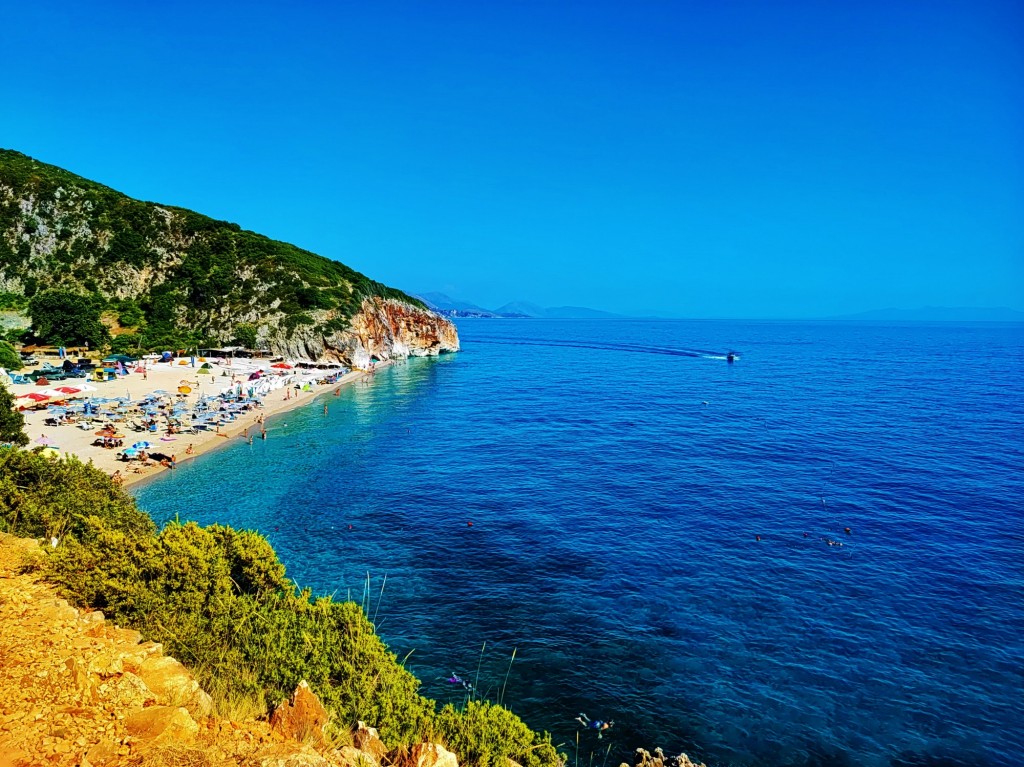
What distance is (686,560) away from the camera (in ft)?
88.1

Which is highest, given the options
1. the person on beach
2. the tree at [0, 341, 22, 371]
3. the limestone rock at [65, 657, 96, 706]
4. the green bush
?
the tree at [0, 341, 22, 371]

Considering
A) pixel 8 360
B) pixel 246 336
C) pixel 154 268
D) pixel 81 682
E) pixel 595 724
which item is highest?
pixel 154 268

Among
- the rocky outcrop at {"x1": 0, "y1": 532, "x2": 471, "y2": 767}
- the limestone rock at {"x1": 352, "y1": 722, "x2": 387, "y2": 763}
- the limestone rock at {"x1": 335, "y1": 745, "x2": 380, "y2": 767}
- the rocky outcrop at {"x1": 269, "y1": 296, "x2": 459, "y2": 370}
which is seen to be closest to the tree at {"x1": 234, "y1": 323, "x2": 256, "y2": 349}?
the rocky outcrop at {"x1": 269, "y1": 296, "x2": 459, "y2": 370}

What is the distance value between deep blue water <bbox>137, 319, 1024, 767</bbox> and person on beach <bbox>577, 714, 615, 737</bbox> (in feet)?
1.23

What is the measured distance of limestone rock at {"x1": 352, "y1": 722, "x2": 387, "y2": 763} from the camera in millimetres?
9719

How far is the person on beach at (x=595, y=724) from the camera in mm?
16672

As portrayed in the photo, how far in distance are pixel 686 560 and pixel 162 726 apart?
2310cm

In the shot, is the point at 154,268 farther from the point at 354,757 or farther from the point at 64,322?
the point at 354,757

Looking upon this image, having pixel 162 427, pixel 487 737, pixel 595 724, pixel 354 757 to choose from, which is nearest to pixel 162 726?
pixel 354 757

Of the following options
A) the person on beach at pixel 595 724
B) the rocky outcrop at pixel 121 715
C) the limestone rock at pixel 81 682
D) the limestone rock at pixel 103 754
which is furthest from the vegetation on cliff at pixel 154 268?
the limestone rock at pixel 103 754

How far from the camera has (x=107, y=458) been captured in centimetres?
3903

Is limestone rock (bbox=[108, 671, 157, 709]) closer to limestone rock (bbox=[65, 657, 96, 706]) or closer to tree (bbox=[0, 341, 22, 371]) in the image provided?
limestone rock (bbox=[65, 657, 96, 706])

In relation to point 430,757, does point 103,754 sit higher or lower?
higher

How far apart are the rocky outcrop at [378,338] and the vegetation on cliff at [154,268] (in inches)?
72.9
